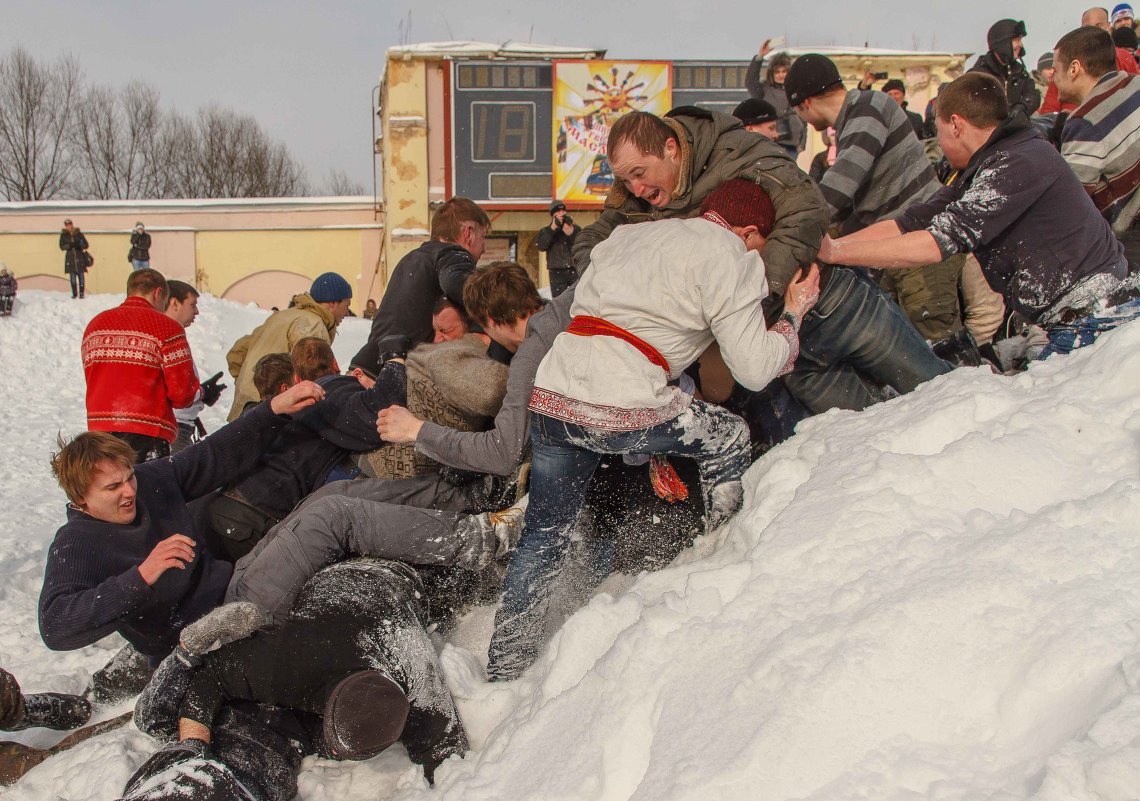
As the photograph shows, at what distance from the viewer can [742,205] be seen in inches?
125

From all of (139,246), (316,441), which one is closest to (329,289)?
(316,441)

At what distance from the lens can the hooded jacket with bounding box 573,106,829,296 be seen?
3139mm

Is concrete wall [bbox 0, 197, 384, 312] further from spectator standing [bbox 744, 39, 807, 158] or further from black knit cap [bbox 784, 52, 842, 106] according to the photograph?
black knit cap [bbox 784, 52, 842, 106]

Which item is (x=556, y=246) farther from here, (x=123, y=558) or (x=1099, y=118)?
(x=123, y=558)

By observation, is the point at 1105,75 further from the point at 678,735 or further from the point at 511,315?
the point at 678,735

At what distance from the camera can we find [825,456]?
2.85 metres

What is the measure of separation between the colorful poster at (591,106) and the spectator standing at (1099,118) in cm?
1656

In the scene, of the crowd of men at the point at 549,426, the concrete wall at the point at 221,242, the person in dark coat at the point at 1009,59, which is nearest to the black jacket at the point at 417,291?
the crowd of men at the point at 549,426

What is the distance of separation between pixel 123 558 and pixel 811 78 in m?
3.47

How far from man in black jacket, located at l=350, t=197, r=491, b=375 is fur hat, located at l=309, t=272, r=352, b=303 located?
1.49m

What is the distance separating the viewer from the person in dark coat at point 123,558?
10.1 ft

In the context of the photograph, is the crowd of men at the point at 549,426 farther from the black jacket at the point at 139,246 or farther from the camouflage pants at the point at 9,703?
the black jacket at the point at 139,246

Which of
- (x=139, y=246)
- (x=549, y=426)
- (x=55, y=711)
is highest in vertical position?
(x=139, y=246)

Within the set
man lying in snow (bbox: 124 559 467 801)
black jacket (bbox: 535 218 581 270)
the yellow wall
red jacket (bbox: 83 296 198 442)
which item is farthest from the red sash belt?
the yellow wall
